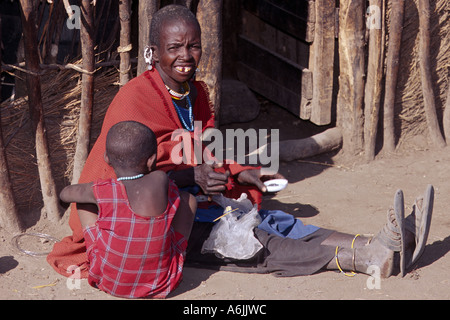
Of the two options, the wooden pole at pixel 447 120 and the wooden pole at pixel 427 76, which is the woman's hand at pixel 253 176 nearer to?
the wooden pole at pixel 427 76

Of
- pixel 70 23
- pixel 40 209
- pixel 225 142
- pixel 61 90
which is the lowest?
pixel 40 209

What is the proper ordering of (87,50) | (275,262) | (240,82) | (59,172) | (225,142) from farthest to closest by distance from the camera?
(240,82) → (225,142) → (59,172) → (87,50) → (275,262)

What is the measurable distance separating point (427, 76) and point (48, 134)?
10.5 feet

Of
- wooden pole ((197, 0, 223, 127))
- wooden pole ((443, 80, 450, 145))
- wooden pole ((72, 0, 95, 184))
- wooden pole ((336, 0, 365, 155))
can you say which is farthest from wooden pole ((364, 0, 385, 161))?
wooden pole ((72, 0, 95, 184))

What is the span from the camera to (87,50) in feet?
12.7

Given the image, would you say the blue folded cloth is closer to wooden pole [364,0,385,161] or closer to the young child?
the young child

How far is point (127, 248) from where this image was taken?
10.1 ft

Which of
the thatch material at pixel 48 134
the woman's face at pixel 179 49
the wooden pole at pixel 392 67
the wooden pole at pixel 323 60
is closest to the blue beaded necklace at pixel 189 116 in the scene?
the woman's face at pixel 179 49

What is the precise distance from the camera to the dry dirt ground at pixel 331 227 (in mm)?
3221

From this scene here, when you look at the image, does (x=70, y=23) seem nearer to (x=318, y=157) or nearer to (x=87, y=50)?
(x=87, y=50)

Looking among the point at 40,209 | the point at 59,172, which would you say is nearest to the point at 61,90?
the point at 59,172

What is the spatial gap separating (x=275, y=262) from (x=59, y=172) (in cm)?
158

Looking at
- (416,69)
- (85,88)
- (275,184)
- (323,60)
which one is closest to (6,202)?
(85,88)

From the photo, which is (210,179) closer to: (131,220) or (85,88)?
(131,220)
